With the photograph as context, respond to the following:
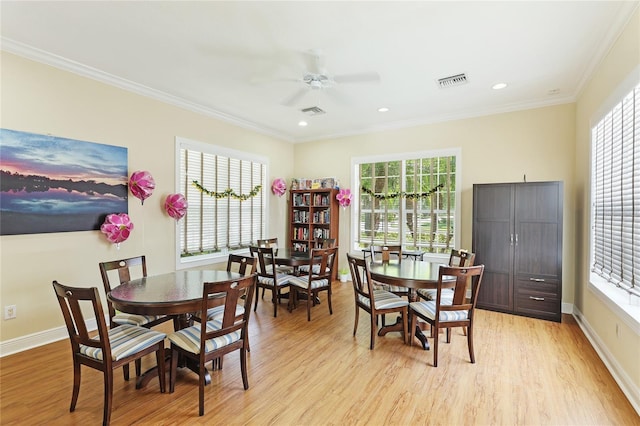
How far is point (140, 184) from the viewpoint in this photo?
153 inches

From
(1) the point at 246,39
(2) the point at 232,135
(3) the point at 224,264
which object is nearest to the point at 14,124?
(1) the point at 246,39

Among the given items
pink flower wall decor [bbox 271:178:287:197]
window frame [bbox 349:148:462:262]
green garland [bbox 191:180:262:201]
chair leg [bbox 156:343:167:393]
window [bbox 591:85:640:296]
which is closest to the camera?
chair leg [bbox 156:343:167:393]

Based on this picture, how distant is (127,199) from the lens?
396 cm

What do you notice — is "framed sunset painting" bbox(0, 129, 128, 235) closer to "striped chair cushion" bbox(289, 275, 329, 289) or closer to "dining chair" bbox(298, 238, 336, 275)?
"striped chair cushion" bbox(289, 275, 329, 289)

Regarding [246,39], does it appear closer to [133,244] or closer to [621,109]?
A: [133,244]

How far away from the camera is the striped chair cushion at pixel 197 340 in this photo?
88.2 inches

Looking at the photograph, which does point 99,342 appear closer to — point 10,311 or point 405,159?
point 10,311

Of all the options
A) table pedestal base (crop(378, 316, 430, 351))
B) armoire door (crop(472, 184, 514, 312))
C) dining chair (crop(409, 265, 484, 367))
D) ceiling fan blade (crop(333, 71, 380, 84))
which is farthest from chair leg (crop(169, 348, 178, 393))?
armoire door (crop(472, 184, 514, 312))

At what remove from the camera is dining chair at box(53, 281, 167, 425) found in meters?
1.97

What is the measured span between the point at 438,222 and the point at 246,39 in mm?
4194

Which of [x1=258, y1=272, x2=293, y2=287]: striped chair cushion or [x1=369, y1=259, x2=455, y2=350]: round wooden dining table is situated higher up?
[x1=369, y1=259, x2=455, y2=350]: round wooden dining table

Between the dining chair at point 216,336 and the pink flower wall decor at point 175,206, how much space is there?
2347mm

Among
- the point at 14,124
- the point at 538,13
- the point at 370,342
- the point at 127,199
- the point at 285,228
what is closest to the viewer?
the point at 538,13

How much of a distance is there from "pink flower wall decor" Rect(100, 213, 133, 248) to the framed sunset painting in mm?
119
